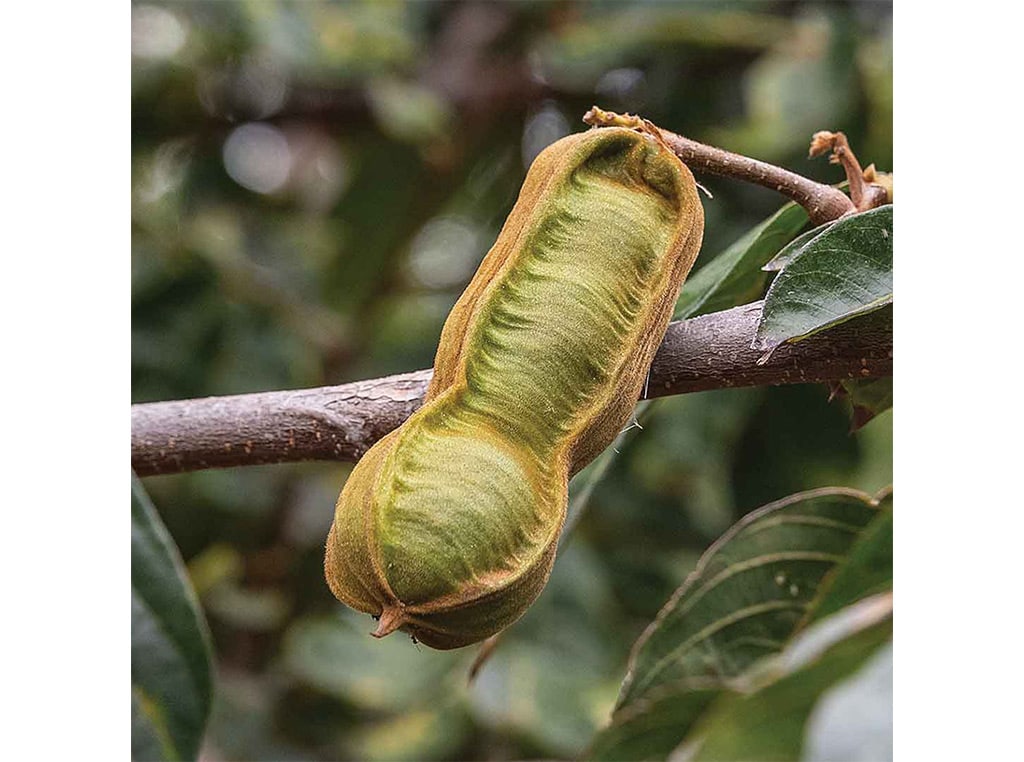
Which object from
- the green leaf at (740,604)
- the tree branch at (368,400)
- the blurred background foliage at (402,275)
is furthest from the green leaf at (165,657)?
the blurred background foliage at (402,275)

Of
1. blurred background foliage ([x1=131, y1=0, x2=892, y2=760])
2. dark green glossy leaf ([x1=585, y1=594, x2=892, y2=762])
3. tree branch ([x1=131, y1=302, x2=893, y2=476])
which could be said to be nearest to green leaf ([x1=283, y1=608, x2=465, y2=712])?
blurred background foliage ([x1=131, y1=0, x2=892, y2=760])

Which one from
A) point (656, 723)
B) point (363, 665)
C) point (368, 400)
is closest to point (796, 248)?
point (368, 400)

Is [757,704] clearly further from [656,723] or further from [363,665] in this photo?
[363,665]

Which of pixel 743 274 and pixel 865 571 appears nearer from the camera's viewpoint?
pixel 743 274

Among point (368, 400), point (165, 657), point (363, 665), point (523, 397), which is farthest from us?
point (363, 665)

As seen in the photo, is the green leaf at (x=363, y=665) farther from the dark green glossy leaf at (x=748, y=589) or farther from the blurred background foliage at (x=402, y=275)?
the dark green glossy leaf at (x=748, y=589)
